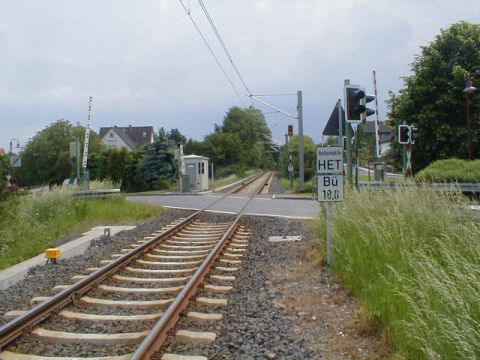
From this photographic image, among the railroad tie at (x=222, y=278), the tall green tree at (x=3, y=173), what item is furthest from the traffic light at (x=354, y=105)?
the tall green tree at (x=3, y=173)

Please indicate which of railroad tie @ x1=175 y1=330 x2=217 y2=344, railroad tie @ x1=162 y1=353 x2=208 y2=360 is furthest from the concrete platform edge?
railroad tie @ x1=162 y1=353 x2=208 y2=360

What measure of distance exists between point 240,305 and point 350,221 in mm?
2721

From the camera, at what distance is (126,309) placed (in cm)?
661

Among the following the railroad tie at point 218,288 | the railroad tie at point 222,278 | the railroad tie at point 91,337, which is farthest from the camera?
the railroad tie at point 222,278

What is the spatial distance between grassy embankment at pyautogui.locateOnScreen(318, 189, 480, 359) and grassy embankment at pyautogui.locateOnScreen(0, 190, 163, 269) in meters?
6.86

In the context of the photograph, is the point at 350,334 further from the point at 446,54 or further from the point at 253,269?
the point at 446,54

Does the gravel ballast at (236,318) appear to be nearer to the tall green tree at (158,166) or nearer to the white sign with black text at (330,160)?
the white sign with black text at (330,160)

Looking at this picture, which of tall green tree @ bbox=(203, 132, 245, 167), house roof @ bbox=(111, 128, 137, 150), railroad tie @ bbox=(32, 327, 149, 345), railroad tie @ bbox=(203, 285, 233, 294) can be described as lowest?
railroad tie @ bbox=(32, 327, 149, 345)

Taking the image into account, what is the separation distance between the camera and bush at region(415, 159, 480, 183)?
18.4m

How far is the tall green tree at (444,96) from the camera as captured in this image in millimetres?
26969

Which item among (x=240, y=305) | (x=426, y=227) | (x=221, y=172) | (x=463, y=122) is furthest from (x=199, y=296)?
(x=221, y=172)

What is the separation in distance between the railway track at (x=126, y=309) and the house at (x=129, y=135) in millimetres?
107866

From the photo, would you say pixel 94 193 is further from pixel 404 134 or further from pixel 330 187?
pixel 330 187

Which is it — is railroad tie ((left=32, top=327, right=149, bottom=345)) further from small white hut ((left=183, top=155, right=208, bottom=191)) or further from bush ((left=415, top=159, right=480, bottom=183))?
small white hut ((left=183, top=155, right=208, bottom=191))
